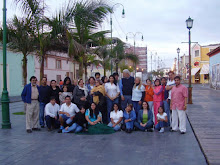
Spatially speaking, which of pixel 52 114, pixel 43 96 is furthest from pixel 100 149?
pixel 43 96

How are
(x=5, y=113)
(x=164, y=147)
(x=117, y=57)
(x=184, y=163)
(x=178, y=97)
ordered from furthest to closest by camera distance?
(x=117, y=57)
(x=5, y=113)
(x=178, y=97)
(x=164, y=147)
(x=184, y=163)

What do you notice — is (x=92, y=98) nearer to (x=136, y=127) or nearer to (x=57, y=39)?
(x=136, y=127)

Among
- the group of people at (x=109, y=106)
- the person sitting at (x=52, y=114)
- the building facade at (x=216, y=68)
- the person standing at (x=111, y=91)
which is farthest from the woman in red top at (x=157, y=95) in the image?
the building facade at (x=216, y=68)

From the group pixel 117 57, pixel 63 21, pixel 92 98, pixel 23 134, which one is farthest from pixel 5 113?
pixel 117 57

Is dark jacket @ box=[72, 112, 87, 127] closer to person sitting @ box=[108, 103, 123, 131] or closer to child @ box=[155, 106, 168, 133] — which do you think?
person sitting @ box=[108, 103, 123, 131]

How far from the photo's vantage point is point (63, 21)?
10992mm

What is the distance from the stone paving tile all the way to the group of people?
16.4 inches

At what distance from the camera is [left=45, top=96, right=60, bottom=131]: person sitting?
8820 millimetres

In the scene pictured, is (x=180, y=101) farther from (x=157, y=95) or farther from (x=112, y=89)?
(x=112, y=89)

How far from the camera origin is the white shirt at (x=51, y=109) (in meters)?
8.88

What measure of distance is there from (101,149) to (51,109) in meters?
3.18

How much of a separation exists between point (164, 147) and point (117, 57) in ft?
77.4

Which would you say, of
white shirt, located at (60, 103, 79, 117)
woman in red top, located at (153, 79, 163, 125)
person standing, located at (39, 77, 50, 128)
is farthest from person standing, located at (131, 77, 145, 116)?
person standing, located at (39, 77, 50, 128)

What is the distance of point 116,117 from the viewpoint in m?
8.73
